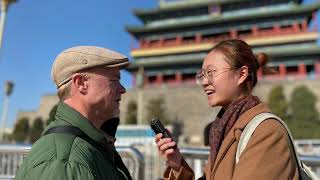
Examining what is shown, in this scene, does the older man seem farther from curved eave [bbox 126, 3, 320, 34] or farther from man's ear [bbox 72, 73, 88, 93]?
curved eave [bbox 126, 3, 320, 34]

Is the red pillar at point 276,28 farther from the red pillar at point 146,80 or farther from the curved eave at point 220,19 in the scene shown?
the red pillar at point 146,80

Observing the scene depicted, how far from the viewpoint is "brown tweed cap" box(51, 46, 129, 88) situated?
4.69ft

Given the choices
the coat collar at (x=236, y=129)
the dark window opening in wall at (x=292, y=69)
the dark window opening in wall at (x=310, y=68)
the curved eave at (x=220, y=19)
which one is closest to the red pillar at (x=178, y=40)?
the curved eave at (x=220, y=19)

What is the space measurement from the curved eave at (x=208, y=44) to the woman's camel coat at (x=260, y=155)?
30.5 meters

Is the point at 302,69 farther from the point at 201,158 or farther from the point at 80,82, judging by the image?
the point at 80,82

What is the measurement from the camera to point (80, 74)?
1428 millimetres

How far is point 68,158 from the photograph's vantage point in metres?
1.19

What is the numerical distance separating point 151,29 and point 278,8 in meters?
12.2

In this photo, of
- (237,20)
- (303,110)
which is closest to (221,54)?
(303,110)

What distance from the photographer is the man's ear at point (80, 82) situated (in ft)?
4.68

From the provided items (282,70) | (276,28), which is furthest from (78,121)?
(276,28)

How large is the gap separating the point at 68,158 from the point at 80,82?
1.12 feet

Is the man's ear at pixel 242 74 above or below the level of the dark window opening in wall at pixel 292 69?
above

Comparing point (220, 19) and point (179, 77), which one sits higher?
point (220, 19)
